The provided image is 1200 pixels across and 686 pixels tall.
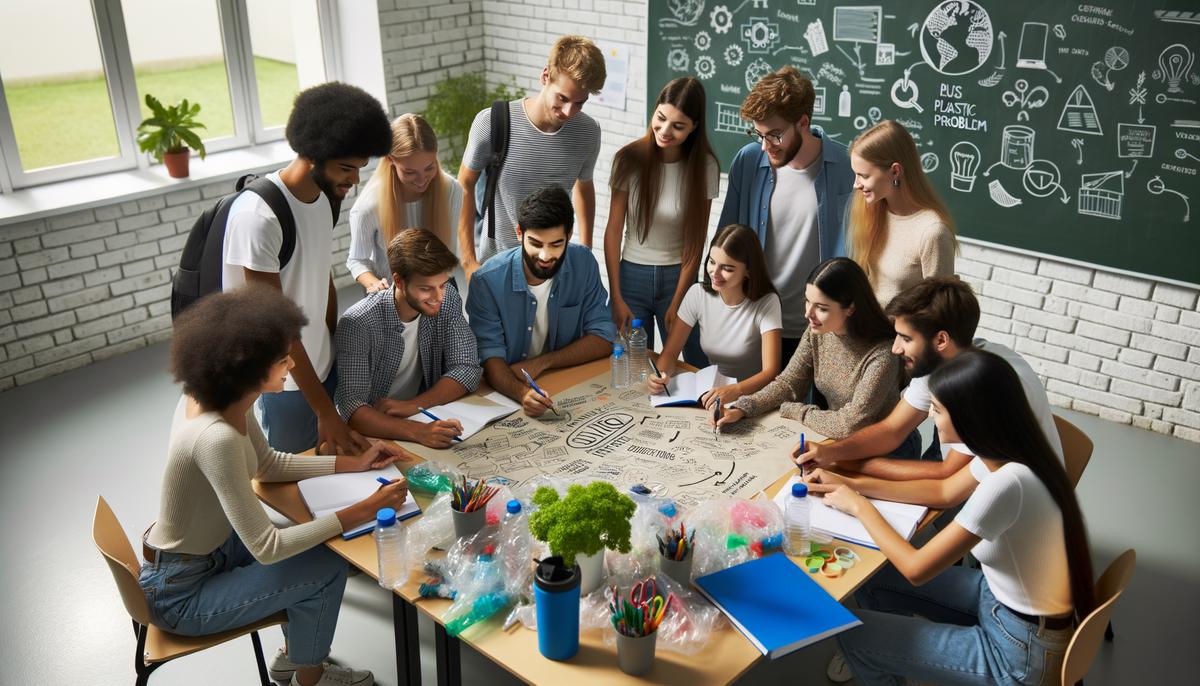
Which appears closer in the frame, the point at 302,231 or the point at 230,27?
the point at 302,231

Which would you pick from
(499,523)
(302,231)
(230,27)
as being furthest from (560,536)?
(230,27)

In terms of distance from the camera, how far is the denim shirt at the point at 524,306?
3.31 m

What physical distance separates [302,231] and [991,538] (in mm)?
2121

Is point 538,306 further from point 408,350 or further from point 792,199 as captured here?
point 792,199

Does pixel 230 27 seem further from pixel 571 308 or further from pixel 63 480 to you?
pixel 571 308

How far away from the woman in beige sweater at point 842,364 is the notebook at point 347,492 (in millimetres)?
1034

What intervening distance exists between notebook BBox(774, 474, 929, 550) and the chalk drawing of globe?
112 inches

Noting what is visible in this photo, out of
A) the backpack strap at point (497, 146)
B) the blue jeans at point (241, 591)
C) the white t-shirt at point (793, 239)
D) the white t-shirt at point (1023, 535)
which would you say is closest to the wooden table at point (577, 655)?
the blue jeans at point (241, 591)

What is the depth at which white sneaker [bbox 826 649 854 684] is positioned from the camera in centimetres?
304

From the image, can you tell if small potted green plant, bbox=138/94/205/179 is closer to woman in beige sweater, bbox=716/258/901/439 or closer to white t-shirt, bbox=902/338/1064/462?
woman in beige sweater, bbox=716/258/901/439

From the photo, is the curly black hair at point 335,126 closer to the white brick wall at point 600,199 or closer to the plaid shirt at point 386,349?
the plaid shirt at point 386,349

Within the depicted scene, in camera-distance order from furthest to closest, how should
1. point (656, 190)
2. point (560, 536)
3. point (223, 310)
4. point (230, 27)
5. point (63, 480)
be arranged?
point (230, 27) → point (63, 480) → point (656, 190) → point (223, 310) → point (560, 536)

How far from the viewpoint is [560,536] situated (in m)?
2.02

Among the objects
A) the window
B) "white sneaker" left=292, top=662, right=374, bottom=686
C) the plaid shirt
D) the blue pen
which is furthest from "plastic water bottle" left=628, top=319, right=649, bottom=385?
the window
